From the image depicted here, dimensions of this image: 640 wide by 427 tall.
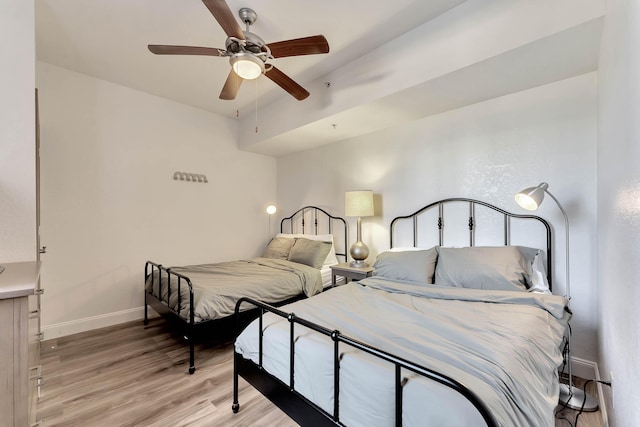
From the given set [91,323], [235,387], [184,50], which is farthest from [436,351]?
[91,323]

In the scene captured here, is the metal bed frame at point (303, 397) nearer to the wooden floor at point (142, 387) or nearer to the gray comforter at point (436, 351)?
the gray comforter at point (436, 351)

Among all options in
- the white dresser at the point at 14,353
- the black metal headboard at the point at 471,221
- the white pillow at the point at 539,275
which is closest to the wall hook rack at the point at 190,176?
the black metal headboard at the point at 471,221

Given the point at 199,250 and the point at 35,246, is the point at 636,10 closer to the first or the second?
the point at 35,246

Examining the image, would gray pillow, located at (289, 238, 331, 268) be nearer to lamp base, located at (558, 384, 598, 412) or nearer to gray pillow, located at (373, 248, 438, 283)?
gray pillow, located at (373, 248, 438, 283)

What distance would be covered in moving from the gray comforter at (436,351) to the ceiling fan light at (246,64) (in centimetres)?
166

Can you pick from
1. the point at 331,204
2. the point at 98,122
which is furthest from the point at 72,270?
the point at 331,204

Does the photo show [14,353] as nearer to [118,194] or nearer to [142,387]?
[142,387]

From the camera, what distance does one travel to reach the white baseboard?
2779 millimetres

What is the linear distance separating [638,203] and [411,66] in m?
Result: 1.80

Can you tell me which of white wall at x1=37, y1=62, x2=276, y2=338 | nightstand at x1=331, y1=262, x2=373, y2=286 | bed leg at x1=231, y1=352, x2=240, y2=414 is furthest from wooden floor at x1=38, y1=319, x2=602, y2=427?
nightstand at x1=331, y1=262, x2=373, y2=286

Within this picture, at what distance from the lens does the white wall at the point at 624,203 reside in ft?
2.90

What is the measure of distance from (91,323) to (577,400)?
4356 millimetres

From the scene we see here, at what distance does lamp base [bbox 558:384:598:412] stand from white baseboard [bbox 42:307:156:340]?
13.2 feet

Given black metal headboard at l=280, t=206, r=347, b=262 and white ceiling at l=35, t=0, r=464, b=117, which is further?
black metal headboard at l=280, t=206, r=347, b=262
